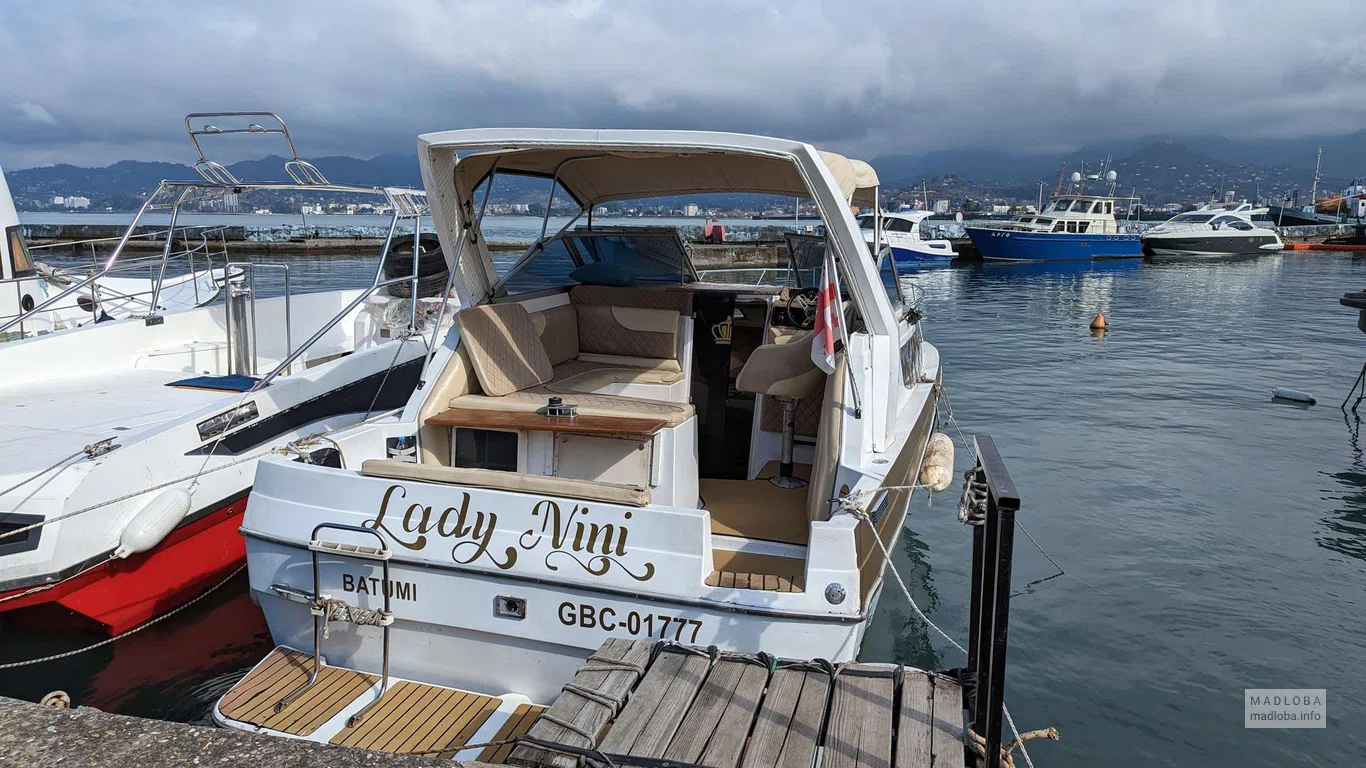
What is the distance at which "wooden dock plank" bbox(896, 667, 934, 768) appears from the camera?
308 cm

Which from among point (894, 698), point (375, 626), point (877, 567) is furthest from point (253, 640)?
point (894, 698)

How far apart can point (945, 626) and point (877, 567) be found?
7.60ft

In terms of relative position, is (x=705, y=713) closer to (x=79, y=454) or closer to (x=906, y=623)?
(x=906, y=623)

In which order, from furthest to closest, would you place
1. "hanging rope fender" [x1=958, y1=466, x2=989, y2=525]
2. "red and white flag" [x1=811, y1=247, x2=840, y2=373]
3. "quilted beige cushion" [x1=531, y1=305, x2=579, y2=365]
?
"quilted beige cushion" [x1=531, y1=305, x2=579, y2=365] → "red and white flag" [x1=811, y1=247, x2=840, y2=373] → "hanging rope fender" [x1=958, y1=466, x2=989, y2=525]

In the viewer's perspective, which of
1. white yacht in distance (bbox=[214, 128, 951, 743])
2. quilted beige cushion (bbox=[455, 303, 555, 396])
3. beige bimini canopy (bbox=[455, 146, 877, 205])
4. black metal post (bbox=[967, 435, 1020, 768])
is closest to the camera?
black metal post (bbox=[967, 435, 1020, 768])

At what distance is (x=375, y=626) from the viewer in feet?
15.0

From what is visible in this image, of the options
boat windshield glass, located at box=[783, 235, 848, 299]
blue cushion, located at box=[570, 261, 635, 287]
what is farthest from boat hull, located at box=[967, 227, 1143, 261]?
blue cushion, located at box=[570, 261, 635, 287]

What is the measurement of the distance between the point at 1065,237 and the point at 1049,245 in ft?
2.80

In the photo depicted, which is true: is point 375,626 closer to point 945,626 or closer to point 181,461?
point 181,461

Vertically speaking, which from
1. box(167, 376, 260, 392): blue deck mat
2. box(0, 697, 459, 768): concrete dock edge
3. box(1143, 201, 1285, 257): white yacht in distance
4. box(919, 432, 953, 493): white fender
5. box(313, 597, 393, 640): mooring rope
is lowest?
box(313, 597, 393, 640): mooring rope

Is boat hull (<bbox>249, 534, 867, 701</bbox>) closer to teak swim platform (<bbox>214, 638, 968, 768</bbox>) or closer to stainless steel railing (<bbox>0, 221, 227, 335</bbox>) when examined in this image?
teak swim platform (<bbox>214, 638, 968, 768</bbox>)

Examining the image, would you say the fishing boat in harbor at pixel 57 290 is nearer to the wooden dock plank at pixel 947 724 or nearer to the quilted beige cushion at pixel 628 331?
the quilted beige cushion at pixel 628 331

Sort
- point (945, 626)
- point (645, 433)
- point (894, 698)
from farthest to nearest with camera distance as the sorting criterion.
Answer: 1. point (945, 626)
2. point (645, 433)
3. point (894, 698)

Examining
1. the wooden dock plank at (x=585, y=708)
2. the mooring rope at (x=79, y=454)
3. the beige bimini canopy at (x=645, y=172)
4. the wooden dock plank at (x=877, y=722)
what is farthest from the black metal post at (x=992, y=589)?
the mooring rope at (x=79, y=454)
